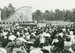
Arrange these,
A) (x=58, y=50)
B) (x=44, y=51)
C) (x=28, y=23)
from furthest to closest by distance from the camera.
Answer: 1. (x=28, y=23)
2. (x=58, y=50)
3. (x=44, y=51)

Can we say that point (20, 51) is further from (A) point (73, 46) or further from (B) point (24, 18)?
(B) point (24, 18)

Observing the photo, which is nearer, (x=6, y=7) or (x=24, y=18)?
(x=24, y=18)

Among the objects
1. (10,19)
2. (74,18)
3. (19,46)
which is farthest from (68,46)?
(74,18)

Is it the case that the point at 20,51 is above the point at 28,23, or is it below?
above

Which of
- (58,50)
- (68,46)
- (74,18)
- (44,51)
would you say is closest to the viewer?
(44,51)

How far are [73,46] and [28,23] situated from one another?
45.8 metres

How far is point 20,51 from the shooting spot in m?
6.17

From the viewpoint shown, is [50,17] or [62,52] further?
[50,17]

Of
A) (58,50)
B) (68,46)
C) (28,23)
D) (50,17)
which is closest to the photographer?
(58,50)

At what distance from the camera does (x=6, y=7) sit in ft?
423

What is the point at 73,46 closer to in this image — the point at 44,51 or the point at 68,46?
the point at 68,46

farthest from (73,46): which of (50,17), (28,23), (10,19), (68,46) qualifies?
(50,17)

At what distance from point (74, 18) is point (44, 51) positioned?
95.9m

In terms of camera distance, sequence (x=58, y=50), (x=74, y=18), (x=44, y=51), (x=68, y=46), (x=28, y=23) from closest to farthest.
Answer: (x=44, y=51), (x=58, y=50), (x=68, y=46), (x=28, y=23), (x=74, y=18)
